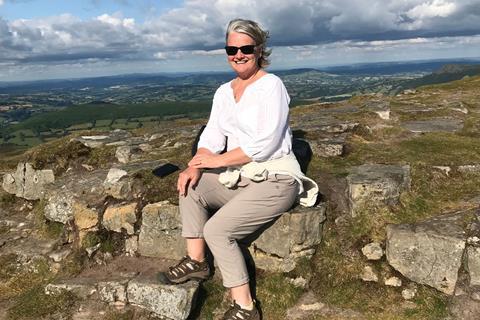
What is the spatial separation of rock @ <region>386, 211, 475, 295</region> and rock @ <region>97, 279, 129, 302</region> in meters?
4.80

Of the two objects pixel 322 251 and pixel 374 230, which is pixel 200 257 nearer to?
pixel 322 251

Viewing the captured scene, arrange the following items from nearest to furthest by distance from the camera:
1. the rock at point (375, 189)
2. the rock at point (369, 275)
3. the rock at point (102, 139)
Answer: the rock at point (369, 275)
the rock at point (375, 189)
the rock at point (102, 139)

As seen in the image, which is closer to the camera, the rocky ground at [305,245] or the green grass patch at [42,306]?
the rocky ground at [305,245]

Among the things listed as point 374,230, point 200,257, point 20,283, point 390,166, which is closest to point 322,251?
point 374,230

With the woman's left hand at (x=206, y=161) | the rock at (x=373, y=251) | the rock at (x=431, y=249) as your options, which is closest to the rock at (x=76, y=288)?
the woman's left hand at (x=206, y=161)

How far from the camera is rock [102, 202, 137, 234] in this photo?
8.97 metres

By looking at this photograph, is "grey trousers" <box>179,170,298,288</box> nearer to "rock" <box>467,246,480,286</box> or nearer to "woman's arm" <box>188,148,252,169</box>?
"woman's arm" <box>188,148,252,169</box>

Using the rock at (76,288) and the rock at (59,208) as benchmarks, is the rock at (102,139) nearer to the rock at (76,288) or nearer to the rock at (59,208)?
the rock at (59,208)

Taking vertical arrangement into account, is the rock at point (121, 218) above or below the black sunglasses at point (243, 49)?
below

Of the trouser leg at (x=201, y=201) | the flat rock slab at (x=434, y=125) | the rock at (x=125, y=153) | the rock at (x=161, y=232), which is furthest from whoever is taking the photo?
the flat rock slab at (x=434, y=125)

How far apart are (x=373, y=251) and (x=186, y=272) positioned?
11.2 ft

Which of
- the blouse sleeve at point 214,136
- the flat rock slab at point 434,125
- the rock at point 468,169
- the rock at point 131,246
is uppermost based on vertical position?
the blouse sleeve at point 214,136

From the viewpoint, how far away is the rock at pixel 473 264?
6.88m

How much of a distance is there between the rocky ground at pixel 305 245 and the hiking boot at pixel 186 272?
0.54 ft
